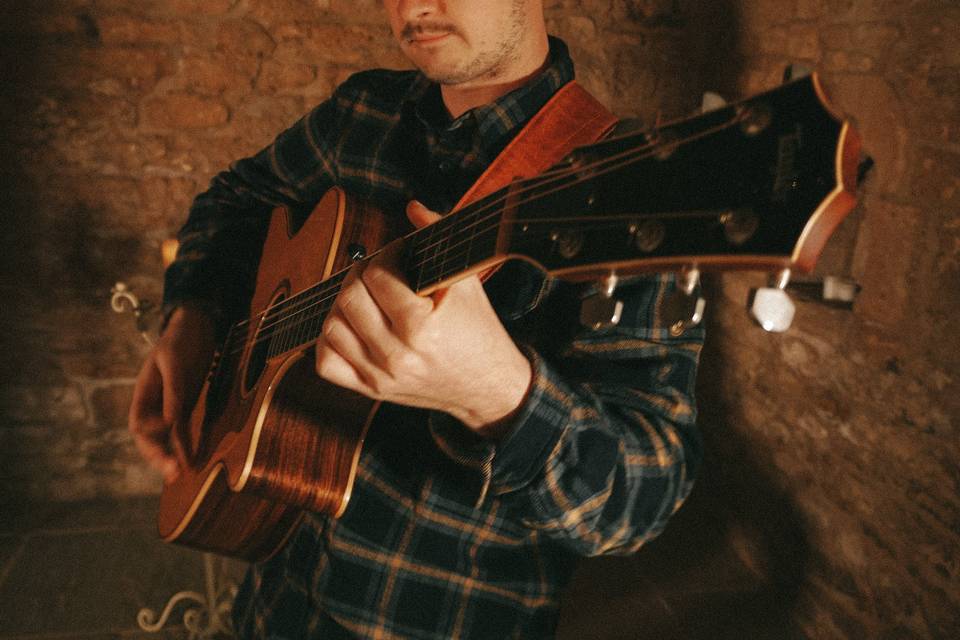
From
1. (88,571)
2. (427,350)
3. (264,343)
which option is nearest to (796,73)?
(427,350)

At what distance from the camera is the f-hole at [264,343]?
3.84 feet

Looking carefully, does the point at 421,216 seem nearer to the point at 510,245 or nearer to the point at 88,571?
the point at 510,245

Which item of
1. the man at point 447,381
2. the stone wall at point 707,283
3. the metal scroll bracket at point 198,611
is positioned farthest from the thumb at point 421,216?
the metal scroll bracket at point 198,611

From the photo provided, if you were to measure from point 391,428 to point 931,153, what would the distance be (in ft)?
5.34

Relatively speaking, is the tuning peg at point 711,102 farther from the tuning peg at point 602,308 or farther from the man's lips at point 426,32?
the man's lips at point 426,32

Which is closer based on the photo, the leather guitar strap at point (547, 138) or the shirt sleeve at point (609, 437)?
the shirt sleeve at point (609, 437)

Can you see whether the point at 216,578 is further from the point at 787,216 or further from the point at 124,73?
the point at 787,216

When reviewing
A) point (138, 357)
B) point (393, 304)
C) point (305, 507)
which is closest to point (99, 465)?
point (138, 357)

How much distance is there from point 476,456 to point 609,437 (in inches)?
6.8

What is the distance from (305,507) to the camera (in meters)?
1.05

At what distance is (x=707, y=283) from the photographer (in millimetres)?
2715

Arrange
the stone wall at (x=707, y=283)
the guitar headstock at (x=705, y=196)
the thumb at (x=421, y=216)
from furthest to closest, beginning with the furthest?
the stone wall at (x=707, y=283) < the thumb at (x=421, y=216) < the guitar headstock at (x=705, y=196)

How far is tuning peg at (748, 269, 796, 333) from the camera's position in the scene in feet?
1.85

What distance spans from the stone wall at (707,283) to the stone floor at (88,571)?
0.15 metres
